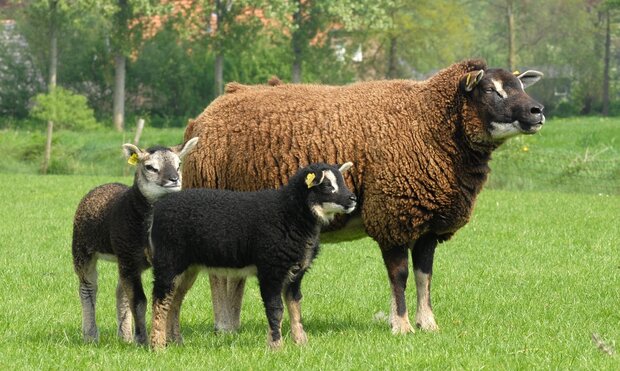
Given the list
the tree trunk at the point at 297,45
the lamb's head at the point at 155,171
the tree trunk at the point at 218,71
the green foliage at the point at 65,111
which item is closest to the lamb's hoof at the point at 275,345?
the lamb's head at the point at 155,171

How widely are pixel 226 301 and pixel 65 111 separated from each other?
120 ft

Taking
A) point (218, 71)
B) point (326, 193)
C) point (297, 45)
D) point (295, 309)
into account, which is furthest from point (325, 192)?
point (297, 45)

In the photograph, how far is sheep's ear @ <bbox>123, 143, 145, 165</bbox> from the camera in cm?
941

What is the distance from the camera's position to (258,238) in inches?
365

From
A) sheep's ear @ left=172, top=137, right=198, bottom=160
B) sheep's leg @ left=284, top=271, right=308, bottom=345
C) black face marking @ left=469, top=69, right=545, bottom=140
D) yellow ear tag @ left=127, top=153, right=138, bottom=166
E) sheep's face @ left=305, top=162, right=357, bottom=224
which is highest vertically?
black face marking @ left=469, top=69, right=545, bottom=140

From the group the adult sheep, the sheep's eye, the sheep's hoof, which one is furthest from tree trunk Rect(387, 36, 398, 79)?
the sheep's eye

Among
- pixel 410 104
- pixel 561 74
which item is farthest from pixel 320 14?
pixel 410 104

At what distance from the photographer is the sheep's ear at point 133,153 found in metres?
9.41

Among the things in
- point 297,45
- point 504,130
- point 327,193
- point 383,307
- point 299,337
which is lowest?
point 383,307

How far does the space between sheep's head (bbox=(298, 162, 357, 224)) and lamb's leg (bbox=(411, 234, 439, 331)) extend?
176cm

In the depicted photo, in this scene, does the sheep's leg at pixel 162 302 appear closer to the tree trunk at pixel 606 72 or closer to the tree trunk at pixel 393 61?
the tree trunk at pixel 393 61

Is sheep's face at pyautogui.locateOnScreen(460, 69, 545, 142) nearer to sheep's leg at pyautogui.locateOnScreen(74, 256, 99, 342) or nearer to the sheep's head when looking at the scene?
the sheep's head

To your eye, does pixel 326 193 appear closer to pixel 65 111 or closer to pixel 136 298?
pixel 136 298

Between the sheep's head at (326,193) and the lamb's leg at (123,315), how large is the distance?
77.4 inches
